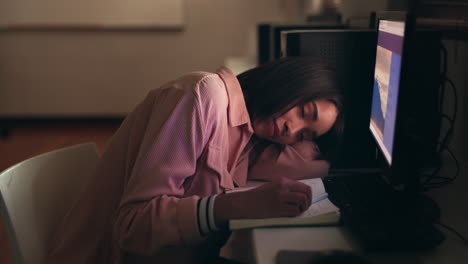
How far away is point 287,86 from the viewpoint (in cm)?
110

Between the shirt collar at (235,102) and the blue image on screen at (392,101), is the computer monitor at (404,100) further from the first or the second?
the shirt collar at (235,102)

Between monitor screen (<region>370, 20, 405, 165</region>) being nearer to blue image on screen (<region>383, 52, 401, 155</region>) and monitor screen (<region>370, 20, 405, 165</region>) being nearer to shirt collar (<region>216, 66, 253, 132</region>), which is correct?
blue image on screen (<region>383, 52, 401, 155</region>)

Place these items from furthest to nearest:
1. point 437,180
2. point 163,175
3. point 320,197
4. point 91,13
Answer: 1. point 91,13
2. point 437,180
3. point 320,197
4. point 163,175

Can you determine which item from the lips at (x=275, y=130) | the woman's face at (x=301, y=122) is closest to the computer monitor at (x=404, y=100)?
the woman's face at (x=301, y=122)

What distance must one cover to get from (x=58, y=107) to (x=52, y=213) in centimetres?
373

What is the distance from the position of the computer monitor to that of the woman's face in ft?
0.36

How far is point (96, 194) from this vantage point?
1.06 m

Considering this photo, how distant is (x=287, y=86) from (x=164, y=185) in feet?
1.21

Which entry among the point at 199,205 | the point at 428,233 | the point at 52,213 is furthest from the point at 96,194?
the point at 428,233

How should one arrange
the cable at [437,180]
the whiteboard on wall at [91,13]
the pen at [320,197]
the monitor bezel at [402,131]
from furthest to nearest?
the whiteboard on wall at [91,13], the cable at [437,180], the pen at [320,197], the monitor bezel at [402,131]

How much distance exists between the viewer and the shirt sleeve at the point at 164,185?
34.8 inches

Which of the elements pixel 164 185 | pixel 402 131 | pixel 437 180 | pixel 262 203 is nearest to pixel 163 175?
pixel 164 185

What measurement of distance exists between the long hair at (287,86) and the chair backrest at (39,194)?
1.41 feet

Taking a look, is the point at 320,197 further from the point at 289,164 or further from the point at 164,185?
the point at 164,185
